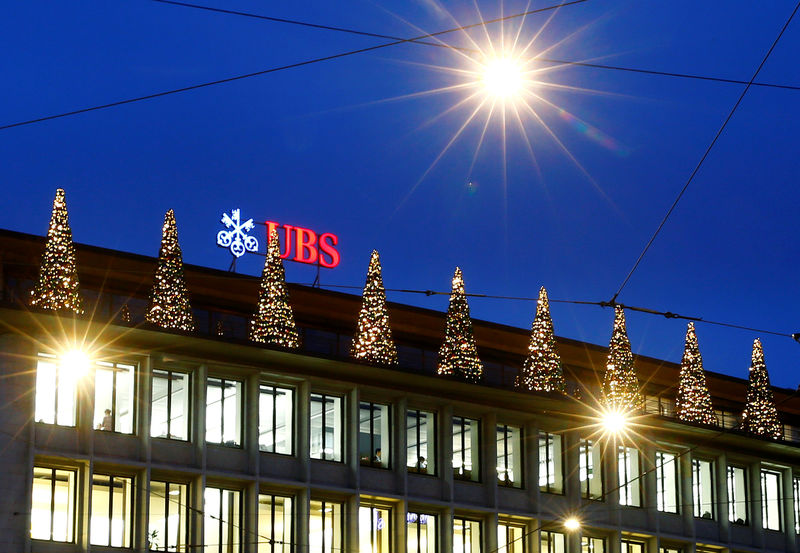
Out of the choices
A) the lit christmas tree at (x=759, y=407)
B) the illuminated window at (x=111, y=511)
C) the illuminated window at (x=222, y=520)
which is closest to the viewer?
the illuminated window at (x=111, y=511)

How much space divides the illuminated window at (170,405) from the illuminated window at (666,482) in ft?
70.1

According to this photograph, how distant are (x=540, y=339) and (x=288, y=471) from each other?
12129mm

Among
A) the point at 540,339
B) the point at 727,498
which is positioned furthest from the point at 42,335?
the point at 727,498

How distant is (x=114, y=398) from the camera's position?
46.7 metres

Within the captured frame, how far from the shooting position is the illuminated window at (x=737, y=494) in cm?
6256

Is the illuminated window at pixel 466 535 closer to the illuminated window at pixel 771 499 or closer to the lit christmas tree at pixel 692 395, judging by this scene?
the lit christmas tree at pixel 692 395

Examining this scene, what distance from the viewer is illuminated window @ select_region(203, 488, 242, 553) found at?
47625 millimetres

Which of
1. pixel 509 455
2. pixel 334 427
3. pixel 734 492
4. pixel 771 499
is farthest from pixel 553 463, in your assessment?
pixel 771 499

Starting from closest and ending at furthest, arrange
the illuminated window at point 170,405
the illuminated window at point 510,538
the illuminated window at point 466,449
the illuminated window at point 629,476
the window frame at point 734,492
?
the illuminated window at point 170,405 → the illuminated window at point 466,449 → the illuminated window at point 510,538 → the illuminated window at point 629,476 → the window frame at point 734,492

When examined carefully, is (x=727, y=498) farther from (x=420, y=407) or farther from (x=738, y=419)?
(x=420, y=407)

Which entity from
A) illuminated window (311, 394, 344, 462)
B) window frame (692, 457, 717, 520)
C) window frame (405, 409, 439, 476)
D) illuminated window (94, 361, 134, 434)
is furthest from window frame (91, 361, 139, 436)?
window frame (692, 457, 717, 520)

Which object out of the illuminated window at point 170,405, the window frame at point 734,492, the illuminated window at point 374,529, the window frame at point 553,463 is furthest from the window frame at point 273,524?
the window frame at point 734,492

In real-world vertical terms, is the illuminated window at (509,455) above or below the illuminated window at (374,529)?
above

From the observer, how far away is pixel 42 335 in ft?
149
